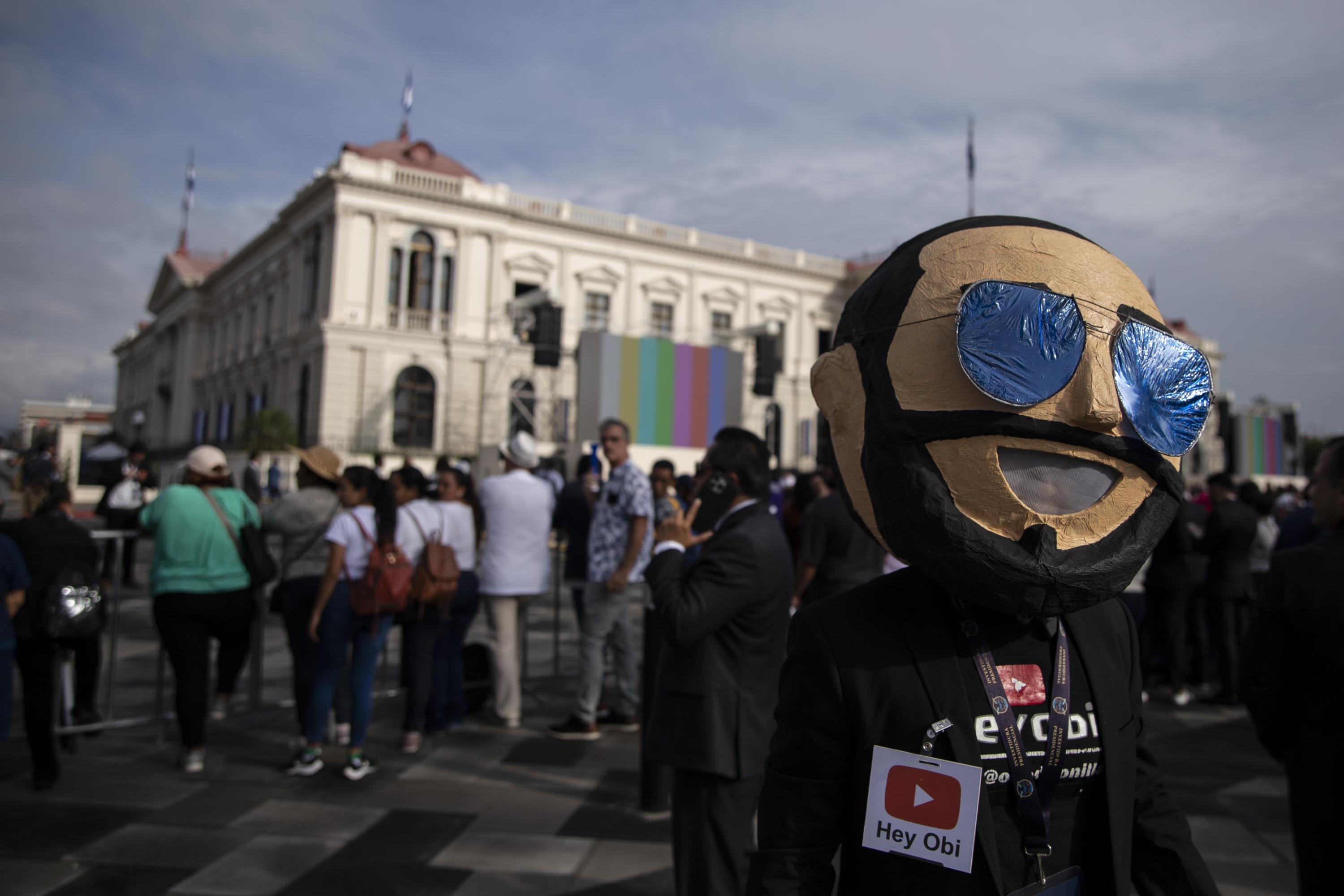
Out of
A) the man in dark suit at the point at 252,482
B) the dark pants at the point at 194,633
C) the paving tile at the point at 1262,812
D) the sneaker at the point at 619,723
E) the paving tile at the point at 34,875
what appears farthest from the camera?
the man in dark suit at the point at 252,482

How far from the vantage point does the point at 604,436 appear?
581 centimetres

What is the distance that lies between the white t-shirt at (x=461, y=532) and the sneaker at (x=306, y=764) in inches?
50.3

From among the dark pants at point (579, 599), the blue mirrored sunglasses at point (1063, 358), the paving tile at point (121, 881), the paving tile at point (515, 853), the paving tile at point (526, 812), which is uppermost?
the blue mirrored sunglasses at point (1063, 358)

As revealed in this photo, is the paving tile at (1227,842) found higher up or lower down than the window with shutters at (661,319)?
lower down

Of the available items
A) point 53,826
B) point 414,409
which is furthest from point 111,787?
point 414,409

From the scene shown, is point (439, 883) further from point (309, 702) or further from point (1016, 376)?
point (1016, 376)

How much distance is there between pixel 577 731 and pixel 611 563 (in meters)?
1.09

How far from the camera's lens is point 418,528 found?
205 inches

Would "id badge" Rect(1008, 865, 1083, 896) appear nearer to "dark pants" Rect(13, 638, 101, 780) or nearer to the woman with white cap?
the woman with white cap

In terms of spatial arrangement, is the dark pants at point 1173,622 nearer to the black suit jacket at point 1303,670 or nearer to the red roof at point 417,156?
the black suit jacket at point 1303,670

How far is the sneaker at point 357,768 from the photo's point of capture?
4672 millimetres

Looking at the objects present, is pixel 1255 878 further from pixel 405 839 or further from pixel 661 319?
pixel 661 319

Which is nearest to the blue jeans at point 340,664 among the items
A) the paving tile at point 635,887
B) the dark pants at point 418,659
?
the dark pants at point 418,659

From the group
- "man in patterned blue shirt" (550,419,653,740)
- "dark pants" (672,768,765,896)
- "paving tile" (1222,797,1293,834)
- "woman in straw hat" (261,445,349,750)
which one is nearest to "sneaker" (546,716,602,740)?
"man in patterned blue shirt" (550,419,653,740)
